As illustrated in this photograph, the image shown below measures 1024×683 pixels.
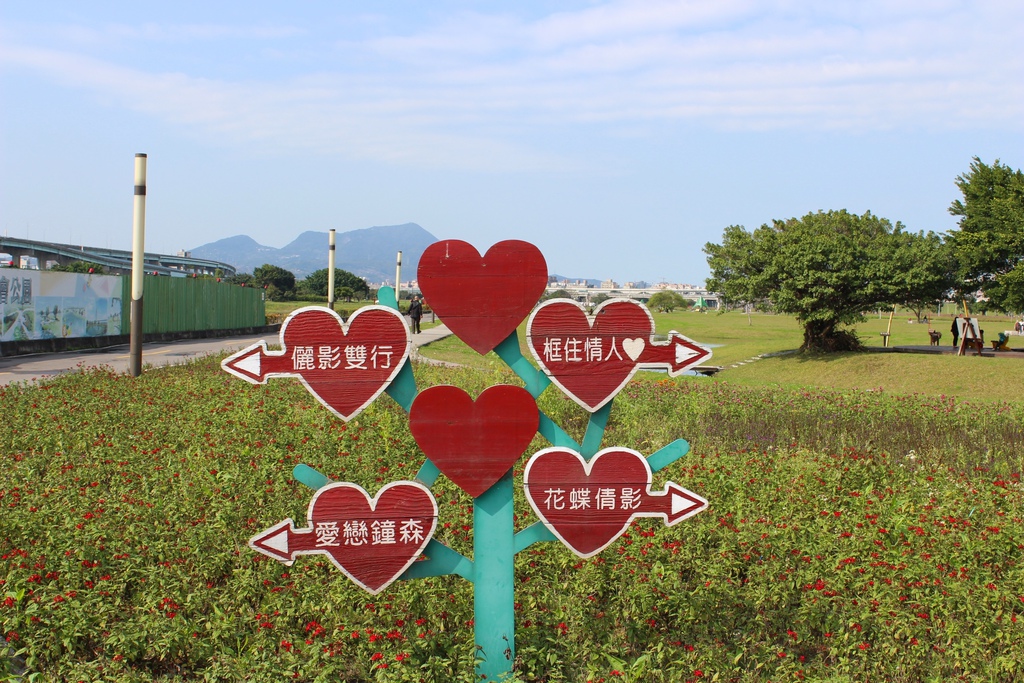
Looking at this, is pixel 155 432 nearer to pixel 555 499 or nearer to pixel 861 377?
pixel 555 499

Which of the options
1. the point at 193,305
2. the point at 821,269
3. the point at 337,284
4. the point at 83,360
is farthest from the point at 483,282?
the point at 337,284

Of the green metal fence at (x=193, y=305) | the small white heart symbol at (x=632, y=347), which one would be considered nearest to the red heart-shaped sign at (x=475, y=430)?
the small white heart symbol at (x=632, y=347)

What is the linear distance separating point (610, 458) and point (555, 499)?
1.01 feet

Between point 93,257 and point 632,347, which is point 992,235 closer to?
point 632,347

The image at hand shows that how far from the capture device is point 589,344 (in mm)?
Result: 3855

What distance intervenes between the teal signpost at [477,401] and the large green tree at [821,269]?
73.5 feet

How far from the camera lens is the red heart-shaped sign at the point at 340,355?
3754 millimetres

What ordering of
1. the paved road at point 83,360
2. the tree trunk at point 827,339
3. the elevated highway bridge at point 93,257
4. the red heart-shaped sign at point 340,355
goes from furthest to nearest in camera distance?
the elevated highway bridge at point 93,257, the tree trunk at point 827,339, the paved road at point 83,360, the red heart-shaped sign at point 340,355

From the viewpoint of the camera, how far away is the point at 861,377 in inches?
900

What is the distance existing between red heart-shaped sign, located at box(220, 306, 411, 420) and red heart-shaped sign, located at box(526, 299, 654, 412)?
2.05 ft

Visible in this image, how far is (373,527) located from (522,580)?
4.92 ft

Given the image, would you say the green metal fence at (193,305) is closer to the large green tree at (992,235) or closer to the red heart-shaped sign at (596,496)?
the red heart-shaped sign at (596,496)

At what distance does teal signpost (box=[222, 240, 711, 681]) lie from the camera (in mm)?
3781

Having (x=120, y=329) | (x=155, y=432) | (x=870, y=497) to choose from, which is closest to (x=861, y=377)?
(x=870, y=497)
